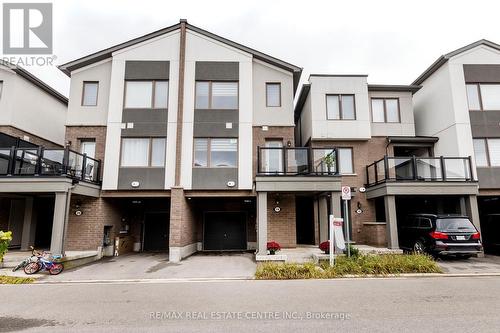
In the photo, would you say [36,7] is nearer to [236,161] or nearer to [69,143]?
[69,143]

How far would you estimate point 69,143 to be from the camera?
1451 centimetres

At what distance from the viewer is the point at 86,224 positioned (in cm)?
1364

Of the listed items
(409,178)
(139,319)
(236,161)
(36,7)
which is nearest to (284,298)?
(139,319)

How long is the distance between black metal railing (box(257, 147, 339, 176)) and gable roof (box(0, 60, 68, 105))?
1263cm

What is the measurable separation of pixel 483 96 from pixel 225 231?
1540cm

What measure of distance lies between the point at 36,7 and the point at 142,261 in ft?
39.0

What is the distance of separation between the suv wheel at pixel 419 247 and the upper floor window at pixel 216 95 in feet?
33.0

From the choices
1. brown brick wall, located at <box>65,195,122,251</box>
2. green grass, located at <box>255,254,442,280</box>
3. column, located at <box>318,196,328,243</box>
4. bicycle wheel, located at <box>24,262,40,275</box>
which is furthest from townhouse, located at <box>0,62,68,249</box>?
column, located at <box>318,196,328,243</box>

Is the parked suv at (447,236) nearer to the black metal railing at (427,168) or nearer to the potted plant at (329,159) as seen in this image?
the black metal railing at (427,168)

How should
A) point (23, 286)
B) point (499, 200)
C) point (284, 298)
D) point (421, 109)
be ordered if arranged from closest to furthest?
point (284, 298)
point (23, 286)
point (499, 200)
point (421, 109)

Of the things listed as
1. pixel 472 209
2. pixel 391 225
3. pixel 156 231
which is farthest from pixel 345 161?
pixel 156 231

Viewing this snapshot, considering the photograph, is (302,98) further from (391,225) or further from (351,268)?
(351,268)

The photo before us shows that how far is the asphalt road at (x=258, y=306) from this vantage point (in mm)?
5242

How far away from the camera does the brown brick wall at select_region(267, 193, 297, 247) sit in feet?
46.4
